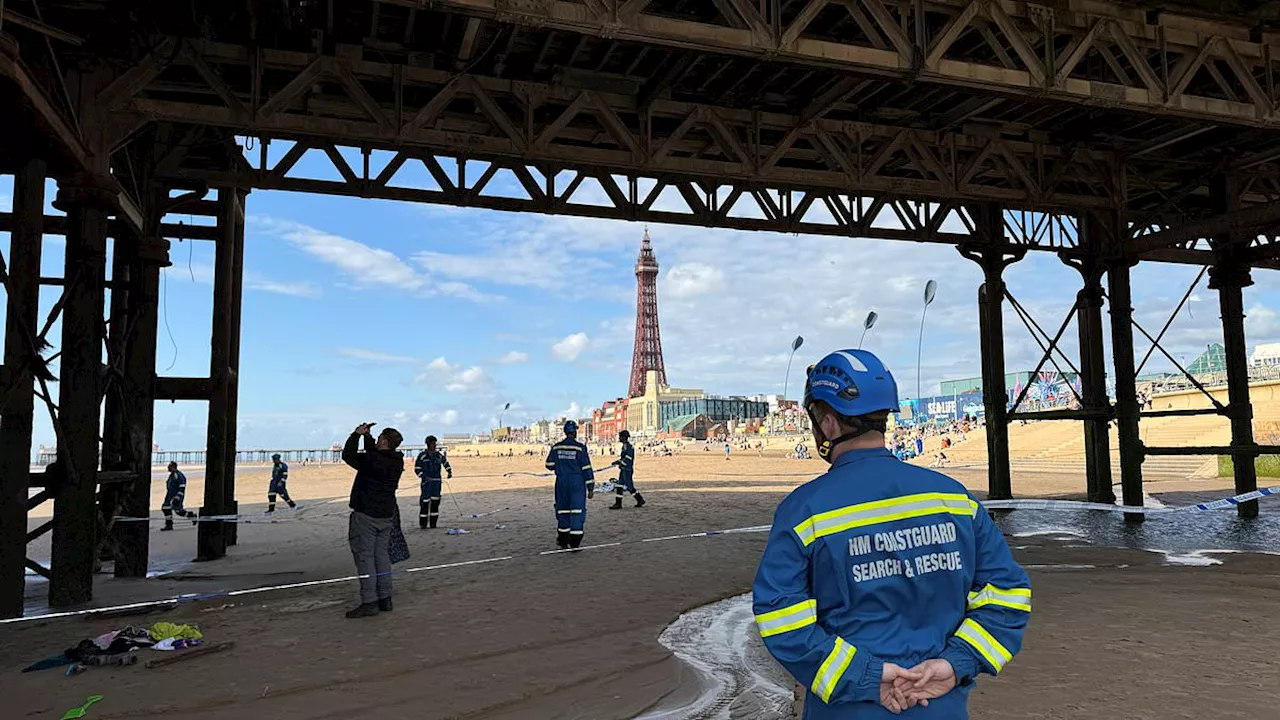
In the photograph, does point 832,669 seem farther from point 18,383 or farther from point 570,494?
point 570,494

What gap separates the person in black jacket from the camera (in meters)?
7.58

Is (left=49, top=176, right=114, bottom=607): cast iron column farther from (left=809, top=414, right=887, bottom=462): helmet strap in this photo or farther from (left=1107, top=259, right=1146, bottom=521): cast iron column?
(left=1107, top=259, right=1146, bottom=521): cast iron column

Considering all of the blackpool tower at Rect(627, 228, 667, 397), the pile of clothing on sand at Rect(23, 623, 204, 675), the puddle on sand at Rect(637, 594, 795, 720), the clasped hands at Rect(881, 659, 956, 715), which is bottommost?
the puddle on sand at Rect(637, 594, 795, 720)

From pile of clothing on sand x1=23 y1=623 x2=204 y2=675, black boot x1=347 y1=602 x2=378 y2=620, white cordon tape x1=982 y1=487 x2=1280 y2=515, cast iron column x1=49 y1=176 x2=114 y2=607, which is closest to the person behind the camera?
pile of clothing on sand x1=23 y1=623 x2=204 y2=675

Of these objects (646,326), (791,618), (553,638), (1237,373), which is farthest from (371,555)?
(646,326)

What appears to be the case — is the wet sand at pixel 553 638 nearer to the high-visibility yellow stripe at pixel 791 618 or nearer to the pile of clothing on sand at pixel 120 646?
the pile of clothing on sand at pixel 120 646

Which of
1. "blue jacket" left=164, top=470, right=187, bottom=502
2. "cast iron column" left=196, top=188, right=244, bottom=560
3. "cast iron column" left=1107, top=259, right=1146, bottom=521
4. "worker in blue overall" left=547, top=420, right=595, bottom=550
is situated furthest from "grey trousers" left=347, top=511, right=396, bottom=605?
"cast iron column" left=1107, top=259, right=1146, bottom=521

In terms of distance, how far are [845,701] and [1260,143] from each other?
15.3 meters

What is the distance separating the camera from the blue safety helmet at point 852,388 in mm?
2303

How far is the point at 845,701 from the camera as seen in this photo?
82.0 inches

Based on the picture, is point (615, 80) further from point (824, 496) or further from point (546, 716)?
point (824, 496)

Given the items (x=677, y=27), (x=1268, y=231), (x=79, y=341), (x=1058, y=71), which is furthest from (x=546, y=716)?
(x=1268, y=231)

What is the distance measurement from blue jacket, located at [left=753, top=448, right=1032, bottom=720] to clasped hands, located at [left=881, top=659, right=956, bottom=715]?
0.09 feet

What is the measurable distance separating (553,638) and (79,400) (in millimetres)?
5839
